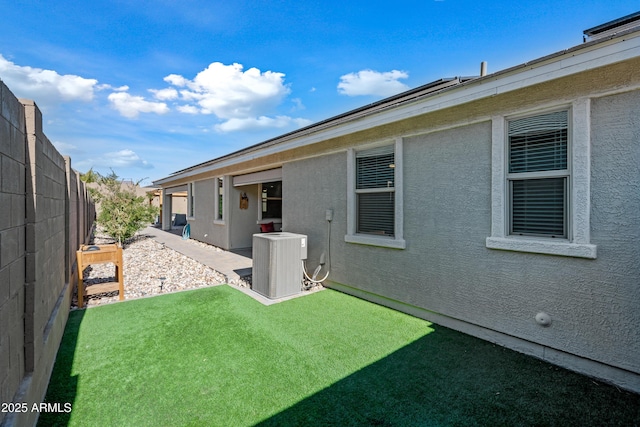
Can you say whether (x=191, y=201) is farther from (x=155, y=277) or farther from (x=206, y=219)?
(x=155, y=277)

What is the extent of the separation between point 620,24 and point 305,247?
20.1ft

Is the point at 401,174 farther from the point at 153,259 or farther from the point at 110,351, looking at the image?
the point at 153,259

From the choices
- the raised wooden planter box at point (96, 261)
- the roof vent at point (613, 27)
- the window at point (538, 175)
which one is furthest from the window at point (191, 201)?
the roof vent at point (613, 27)

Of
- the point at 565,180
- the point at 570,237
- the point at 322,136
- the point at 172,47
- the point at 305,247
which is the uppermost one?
the point at 172,47

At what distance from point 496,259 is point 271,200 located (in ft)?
31.2

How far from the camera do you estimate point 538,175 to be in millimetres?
3445

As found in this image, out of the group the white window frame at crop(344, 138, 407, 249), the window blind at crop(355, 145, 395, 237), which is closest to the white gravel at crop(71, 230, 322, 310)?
the white window frame at crop(344, 138, 407, 249)

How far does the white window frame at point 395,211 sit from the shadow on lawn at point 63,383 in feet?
14.5

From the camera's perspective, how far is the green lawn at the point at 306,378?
8.18ft

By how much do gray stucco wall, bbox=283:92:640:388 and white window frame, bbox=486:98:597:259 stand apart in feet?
0.24

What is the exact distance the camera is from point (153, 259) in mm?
9430

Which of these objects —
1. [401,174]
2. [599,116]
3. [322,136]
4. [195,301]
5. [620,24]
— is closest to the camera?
[599,116]

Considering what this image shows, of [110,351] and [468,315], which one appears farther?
[468,315]

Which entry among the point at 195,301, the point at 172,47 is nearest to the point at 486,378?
the point at 195,301
